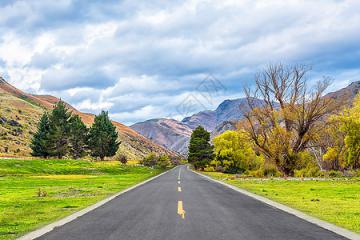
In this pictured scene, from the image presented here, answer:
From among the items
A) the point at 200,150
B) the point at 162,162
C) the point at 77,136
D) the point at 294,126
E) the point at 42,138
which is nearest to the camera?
the point at 294,126

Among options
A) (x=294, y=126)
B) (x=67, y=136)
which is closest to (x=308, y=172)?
(x=294, y=126)

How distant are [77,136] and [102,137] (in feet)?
24.1

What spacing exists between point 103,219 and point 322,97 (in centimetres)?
3578

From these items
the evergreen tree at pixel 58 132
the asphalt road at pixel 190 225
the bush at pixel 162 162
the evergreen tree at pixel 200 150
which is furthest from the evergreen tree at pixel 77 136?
the asphalt road at pixel 190 225

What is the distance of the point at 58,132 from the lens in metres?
84.6

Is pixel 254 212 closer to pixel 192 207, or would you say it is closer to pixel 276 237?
pixel 192 207

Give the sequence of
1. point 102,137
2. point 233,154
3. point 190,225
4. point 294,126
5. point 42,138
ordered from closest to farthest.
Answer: point 190,225
point 294,126
point 233,154
point 42,138
point 102,137

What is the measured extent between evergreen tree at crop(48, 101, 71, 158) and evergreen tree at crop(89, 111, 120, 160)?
12.3 metres

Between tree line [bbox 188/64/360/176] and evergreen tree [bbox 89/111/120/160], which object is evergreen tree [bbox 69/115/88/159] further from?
tree line [bbox 188/64/360/176]

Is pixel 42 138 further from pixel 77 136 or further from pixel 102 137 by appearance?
pixel 102 137

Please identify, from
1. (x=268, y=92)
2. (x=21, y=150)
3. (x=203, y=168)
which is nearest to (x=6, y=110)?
(x=21, y=150)

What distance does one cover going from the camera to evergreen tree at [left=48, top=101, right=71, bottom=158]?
85.4 m

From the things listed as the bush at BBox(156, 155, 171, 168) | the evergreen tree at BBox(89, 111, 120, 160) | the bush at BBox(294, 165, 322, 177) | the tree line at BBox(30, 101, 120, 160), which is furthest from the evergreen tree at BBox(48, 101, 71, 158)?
the bush at BBox(294, 165, 322, 177)

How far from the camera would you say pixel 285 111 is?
4284 cm
